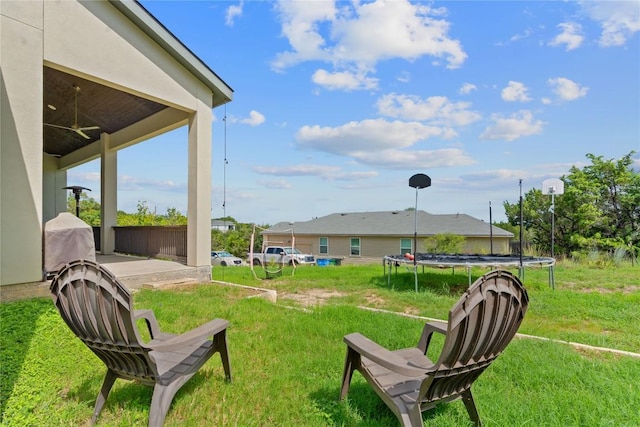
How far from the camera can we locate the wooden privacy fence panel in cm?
892

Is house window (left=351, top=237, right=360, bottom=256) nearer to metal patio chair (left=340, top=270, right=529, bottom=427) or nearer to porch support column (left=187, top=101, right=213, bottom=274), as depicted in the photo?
porch support column (left=187, top=101, right=213, bottom=274)

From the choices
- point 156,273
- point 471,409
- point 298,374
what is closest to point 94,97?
point 156,273

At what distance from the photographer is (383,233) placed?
77.4 ft

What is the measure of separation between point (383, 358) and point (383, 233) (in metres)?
21.8

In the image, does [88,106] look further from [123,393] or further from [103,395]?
[103,395]

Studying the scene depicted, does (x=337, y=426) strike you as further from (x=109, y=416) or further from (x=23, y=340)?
A: (x=23, y=340)

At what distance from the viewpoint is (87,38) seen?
6.14 metres

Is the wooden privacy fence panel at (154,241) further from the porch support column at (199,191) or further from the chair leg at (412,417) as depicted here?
the chair leg at (412,417)

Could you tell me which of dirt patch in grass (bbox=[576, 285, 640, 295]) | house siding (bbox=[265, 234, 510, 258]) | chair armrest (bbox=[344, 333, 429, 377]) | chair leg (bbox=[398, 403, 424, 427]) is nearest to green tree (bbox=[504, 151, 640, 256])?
house siding (bbox=[265, 234, 510, 258])

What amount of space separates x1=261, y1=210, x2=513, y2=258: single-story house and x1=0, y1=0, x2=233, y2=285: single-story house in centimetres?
1175

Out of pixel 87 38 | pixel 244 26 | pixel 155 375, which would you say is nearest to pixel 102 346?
pixel 155 375

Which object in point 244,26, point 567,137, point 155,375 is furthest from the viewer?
point 567,137

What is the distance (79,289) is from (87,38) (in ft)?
20.1

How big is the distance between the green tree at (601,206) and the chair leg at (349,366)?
2011 cm
